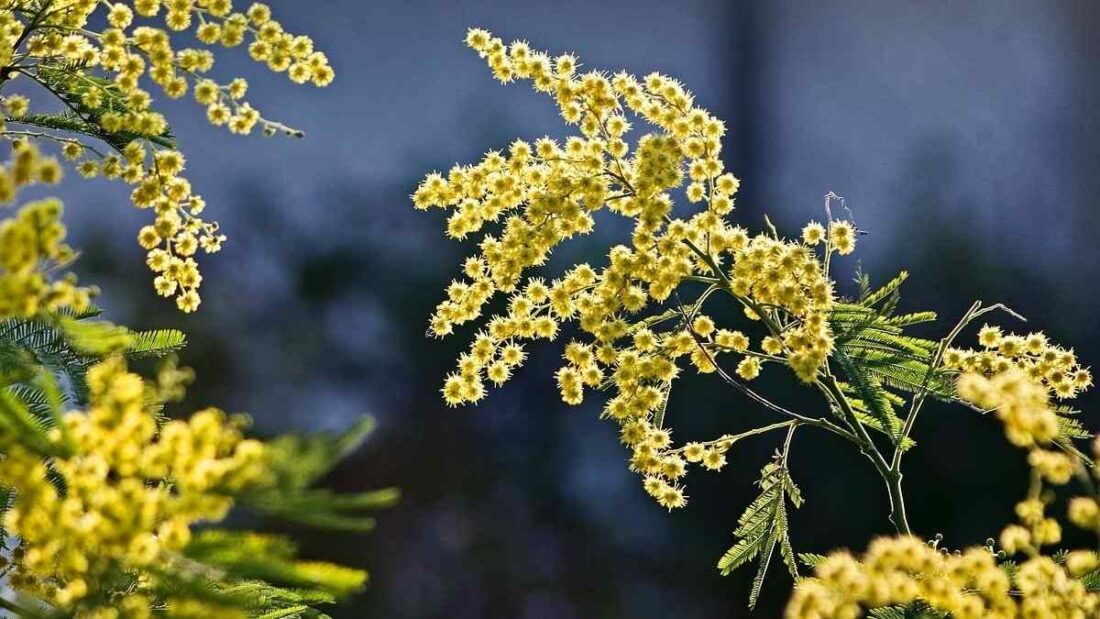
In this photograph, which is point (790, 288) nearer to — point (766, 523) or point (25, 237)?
point (766, 523)

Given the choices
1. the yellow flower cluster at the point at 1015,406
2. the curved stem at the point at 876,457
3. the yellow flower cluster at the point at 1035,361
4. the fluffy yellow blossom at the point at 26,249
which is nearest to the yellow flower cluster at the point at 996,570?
the yellow flower cluster at the point at 1015,406

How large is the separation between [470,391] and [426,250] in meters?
4.50

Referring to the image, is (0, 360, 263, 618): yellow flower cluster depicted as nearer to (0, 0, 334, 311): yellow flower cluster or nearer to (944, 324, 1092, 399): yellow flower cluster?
(0, 0, 334, 311): yellow flower cluster

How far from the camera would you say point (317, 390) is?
5.82 meters

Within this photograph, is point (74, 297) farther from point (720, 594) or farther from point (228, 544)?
point (720, 594)

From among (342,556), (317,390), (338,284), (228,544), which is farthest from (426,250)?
(228,544)

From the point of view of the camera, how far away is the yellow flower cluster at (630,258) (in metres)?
1.53

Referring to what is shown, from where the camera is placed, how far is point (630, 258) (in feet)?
5.07

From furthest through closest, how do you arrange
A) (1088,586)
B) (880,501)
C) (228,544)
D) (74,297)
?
1. (880,501)
2. (1088,586)
3. (74,297)
4. (228,544)

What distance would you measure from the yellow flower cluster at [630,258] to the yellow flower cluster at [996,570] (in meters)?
0.39

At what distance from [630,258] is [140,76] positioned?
2.25 ft

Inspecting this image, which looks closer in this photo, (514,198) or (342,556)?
(514,198)

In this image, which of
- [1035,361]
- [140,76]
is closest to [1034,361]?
[1035,361]

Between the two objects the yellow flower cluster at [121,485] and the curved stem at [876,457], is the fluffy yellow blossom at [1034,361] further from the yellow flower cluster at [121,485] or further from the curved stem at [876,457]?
the yellow flower cluster at [121,485]
